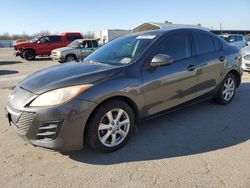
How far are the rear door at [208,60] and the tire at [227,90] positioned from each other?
0.30 metres

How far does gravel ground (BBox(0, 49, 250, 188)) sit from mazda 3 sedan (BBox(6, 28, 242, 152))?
0.29 metres

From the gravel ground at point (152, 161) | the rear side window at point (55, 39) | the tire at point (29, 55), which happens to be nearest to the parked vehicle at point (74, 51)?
the rear side window at point (55, 39)

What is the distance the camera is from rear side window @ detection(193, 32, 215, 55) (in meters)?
4.96

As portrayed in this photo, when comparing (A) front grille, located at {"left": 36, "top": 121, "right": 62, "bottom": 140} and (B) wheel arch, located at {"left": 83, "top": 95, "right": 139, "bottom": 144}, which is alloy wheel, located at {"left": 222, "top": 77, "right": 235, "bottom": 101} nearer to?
(B) wheel arch, located at {"left": 83, "top": 95, "right": 139, "bottom": 144}

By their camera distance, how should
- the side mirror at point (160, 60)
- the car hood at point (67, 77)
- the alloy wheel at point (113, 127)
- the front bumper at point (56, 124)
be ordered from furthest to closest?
the side mirror at point (160, 60) < the alloy wheel at point (113, 127) < the car hood at point (67, 77) < the front bumper at point (56, 124)

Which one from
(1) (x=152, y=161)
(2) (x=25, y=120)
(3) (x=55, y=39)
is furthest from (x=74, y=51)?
(1) (x=152, y=161)

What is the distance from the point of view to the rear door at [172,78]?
401cm

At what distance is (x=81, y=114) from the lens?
3277 mm

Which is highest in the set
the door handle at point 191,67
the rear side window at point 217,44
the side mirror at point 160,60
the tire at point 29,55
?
the rear side window at point 217,44

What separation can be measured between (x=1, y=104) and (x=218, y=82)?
198 inches

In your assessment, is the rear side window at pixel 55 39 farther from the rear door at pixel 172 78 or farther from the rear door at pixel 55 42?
the rear door at pixel 172 78

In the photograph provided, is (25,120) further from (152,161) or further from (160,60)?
(160,60)

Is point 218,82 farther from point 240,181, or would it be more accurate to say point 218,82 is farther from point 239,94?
Result: point 240,181

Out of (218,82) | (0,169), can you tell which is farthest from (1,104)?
(218,82)
